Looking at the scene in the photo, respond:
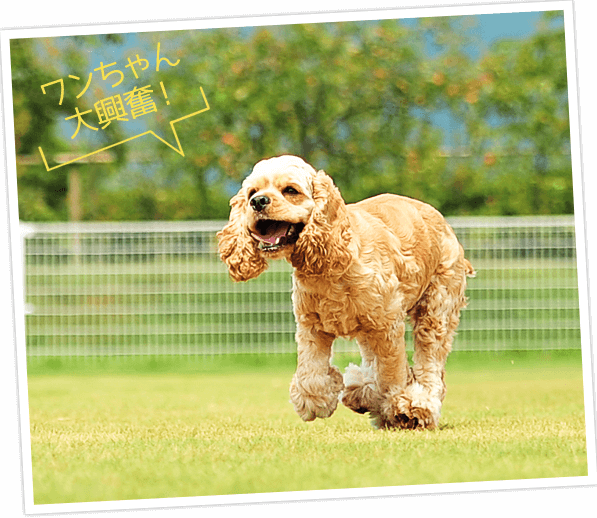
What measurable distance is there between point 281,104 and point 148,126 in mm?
2953

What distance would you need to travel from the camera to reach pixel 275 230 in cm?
518

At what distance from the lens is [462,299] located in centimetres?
652

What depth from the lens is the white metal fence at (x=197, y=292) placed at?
9453 millimetres

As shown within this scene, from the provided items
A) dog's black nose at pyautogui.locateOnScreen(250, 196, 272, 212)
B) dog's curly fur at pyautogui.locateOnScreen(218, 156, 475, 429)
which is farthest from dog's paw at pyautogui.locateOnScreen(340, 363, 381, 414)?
dog's black nose at pyautogui.locateOnScreen(250, 196, 272, 212)

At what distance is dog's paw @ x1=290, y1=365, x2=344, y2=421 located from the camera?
579 centimetres

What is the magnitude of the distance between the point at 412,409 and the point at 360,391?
0.44 metres

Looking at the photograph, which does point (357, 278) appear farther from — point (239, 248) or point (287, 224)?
point (239, 248)

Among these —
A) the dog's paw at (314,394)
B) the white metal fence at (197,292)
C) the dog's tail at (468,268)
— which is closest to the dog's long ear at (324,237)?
the dog's paw at (314,394)

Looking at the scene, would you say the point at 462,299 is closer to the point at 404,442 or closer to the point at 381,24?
the point at 404,442

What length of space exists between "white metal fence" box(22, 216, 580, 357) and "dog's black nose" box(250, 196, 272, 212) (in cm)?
457

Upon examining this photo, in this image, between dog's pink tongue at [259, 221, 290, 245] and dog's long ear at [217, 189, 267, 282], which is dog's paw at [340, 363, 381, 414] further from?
dog's pink tongue at [259, 221, 290, 245]

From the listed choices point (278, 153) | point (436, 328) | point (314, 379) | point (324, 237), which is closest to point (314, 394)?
point (314, 379)

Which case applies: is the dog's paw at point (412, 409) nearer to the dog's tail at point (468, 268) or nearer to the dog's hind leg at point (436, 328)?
the dog's hind leg at point (436, 328)

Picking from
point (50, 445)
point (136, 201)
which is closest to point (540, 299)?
point (136, 201)
